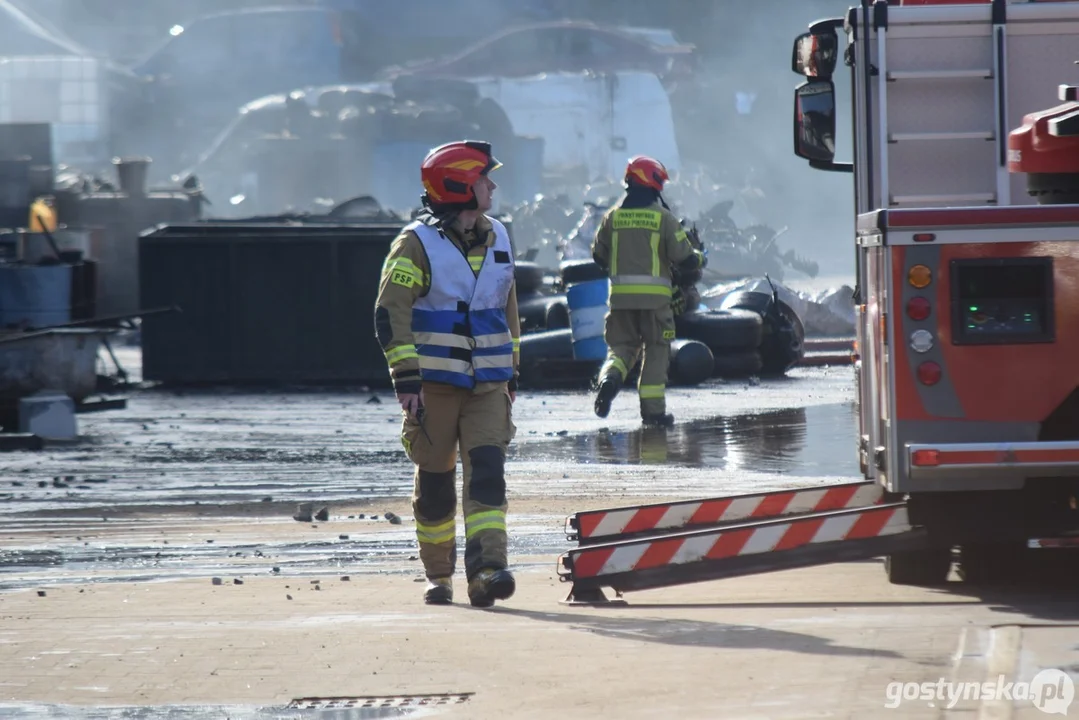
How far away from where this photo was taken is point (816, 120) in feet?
23.3

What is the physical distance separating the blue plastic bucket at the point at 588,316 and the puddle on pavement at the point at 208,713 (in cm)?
1133

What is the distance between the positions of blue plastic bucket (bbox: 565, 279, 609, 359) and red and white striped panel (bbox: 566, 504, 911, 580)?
976 centimetres

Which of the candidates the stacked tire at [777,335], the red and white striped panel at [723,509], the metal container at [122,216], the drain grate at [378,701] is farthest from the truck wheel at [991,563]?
the metal container at [122,216]

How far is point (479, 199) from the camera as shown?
20.9 ft

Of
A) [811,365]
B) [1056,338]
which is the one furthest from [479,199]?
[811,365]

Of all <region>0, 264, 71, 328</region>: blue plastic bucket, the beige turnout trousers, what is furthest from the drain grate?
<region>0, 264, 71, 328</region>: blue plastic bucket

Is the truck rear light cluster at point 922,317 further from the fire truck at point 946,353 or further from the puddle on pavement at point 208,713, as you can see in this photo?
the puddle on pavement at point 208,713

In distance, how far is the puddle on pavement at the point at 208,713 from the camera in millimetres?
4590

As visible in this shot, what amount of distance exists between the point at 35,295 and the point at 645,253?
6444 mm

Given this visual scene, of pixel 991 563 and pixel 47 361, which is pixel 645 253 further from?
pixel 991 563

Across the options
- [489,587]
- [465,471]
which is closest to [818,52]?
[465,471]

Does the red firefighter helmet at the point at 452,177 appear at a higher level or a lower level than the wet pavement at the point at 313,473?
higher

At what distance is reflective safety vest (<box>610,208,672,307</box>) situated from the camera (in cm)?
1236

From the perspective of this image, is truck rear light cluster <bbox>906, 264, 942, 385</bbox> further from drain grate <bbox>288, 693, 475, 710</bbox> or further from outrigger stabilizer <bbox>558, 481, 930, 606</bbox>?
drain grate <bbox>288, 693, 475, 710</bbox>
